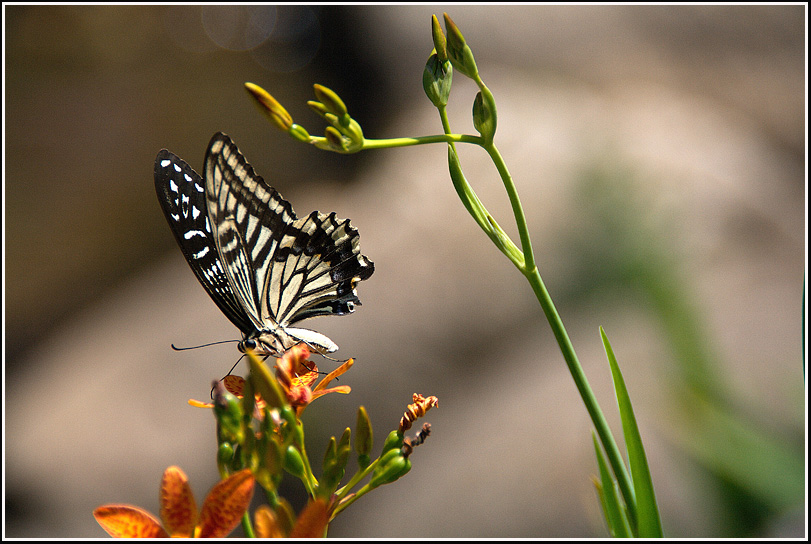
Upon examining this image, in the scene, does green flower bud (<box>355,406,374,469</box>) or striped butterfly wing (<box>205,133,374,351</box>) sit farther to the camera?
striped butterfly wing (<box>205,133,374,351</box>)

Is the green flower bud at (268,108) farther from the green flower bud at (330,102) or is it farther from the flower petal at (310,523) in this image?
the flower petal at (310,523)

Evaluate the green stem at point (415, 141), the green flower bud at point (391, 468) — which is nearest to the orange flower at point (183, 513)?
the green flower bud at point (391, 468)

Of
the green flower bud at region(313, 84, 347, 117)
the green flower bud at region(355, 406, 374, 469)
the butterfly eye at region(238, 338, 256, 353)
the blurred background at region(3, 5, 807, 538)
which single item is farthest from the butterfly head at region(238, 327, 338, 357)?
the blurred background at region(3, 5, 807, 538)

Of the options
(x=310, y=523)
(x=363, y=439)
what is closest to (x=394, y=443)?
(x=363, y=439)

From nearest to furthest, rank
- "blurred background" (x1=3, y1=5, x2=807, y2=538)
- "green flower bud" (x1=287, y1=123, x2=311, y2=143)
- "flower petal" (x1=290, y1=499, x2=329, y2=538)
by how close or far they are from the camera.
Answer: "flower petal" (x1=290, y1=499, x2=329, y2=538), "green flower bud" (x1=287, y1=123, x2=311, y2=143), "blurred background" (x1=3, y1=5, x2=807, y2=538)

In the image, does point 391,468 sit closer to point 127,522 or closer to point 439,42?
point 127,522

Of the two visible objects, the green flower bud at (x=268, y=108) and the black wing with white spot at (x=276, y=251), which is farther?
the black wing with white spot at (x=276, y=251)

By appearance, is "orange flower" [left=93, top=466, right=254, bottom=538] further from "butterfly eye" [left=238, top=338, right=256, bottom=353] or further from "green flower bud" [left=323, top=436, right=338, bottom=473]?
"butterfly eye" [left=238, top=338, right=256, bottom=353]
